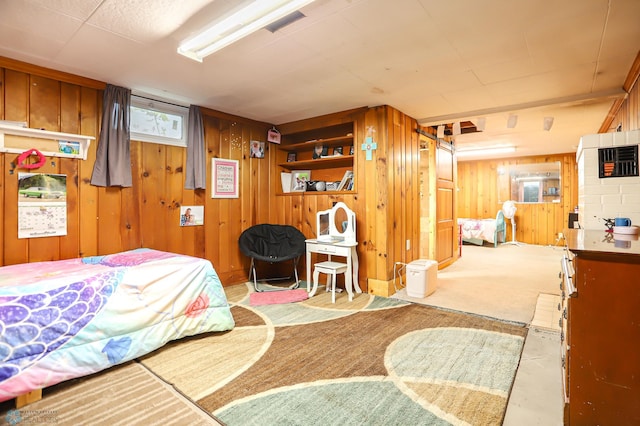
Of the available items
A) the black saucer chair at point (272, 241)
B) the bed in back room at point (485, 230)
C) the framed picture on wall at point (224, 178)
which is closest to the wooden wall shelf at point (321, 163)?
the framed picture on wall at point (224, 178)

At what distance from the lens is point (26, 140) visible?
2.67m

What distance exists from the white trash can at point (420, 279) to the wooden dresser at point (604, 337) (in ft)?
7.07

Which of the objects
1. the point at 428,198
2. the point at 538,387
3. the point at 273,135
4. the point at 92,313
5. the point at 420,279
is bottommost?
the point at 538,387

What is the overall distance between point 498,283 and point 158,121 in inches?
181

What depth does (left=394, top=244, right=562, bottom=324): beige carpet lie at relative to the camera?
325 cm

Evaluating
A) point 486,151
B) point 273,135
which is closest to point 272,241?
point 273,135

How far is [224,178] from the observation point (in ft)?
13.5

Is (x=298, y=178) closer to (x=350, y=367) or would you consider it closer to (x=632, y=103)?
(x=350, y=367)

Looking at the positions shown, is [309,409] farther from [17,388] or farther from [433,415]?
[17,388]

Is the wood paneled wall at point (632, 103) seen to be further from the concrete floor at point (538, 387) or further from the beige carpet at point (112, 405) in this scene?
the beige carpet at point (112, 405)

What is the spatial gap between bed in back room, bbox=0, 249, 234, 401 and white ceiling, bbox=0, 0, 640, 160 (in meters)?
1.62

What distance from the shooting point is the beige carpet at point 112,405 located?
159cm

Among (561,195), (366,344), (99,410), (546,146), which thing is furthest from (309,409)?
(561,195)

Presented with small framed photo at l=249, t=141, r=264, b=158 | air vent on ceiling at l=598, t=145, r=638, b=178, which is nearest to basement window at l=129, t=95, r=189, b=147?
small framed photo at l=249, t=141, r=264, b=158
